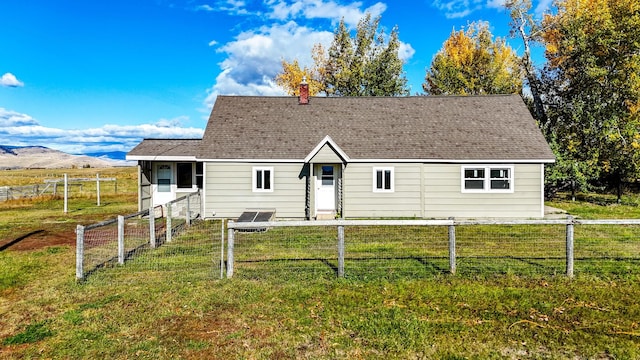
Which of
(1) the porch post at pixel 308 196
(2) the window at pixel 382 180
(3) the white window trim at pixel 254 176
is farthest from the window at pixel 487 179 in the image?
(3) the white window trim at pixel 254 176

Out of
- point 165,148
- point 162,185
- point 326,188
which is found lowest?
point 326,188

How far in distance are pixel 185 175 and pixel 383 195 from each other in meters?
9.03

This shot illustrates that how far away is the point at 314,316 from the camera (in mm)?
6090

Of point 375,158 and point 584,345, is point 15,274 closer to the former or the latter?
point 584,345

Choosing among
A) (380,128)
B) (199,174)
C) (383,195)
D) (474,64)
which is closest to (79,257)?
(199,174)

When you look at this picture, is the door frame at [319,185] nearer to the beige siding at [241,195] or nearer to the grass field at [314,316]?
the beige siding at [241,195]

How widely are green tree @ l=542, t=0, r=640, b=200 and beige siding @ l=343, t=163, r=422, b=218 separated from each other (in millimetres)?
10614

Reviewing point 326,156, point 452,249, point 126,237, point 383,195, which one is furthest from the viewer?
point 383,195

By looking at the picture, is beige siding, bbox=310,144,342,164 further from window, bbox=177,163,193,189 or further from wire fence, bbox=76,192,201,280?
window, bbox=177,163,193,189

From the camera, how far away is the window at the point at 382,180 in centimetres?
1730

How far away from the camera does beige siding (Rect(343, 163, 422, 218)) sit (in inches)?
679

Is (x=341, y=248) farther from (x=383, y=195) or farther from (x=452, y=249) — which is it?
(x=383, y=195)

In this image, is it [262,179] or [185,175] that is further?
[185,175]

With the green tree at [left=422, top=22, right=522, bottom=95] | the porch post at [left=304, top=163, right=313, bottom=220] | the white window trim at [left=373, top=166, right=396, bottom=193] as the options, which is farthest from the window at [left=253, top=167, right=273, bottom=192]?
the green tree at [left=422, top=22, right=522, bottom=95]
